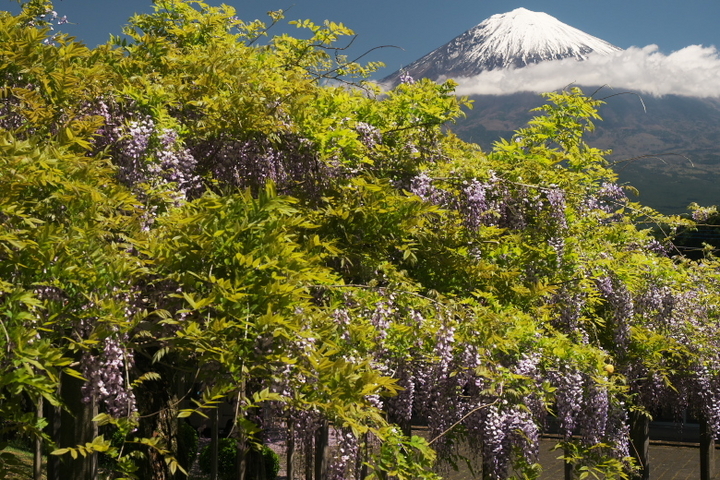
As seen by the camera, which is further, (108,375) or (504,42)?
(504,42)

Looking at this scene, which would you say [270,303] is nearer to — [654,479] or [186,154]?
[186,154]

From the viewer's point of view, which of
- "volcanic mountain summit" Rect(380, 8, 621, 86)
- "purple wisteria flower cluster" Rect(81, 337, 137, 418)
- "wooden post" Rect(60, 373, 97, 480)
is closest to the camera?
"purple wisteria flower cluster" Rect(81, 337, 137, 418)

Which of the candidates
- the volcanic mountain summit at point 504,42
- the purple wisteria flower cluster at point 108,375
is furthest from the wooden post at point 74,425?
the volcanic mountain summit at point 504,42

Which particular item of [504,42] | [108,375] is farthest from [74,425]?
[504,42]

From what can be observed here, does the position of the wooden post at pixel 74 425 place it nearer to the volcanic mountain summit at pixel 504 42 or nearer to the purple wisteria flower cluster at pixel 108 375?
the purple wisteria flower cluster at pixel 108 375

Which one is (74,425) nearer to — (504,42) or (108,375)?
(108,375)

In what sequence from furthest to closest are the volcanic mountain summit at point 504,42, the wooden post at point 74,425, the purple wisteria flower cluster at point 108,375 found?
the volcanic mountain summit at point 504,42 → the wooden post at point 74,425 → the purple wisteria flower cluster at point 108,375

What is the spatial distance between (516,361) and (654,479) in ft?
34.1

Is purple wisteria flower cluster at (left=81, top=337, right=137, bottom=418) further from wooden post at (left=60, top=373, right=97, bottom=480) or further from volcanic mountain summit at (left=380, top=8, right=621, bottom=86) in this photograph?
volcanic mountain summit at (left=380, top=8, right=621, bottom=86)

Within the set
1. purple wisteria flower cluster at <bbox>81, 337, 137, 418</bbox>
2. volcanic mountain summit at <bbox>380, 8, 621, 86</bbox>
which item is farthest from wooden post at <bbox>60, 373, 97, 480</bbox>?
volcanic mountain summit at <bbox>380, 8, 621, 86</bbox>

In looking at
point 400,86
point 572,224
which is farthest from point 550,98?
point 400,86

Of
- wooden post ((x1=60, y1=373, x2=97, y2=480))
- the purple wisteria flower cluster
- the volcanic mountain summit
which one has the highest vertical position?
the volcanic mountain summit

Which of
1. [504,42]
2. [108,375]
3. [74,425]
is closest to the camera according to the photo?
[108,375]

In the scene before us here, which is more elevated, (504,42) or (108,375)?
(504,42)
